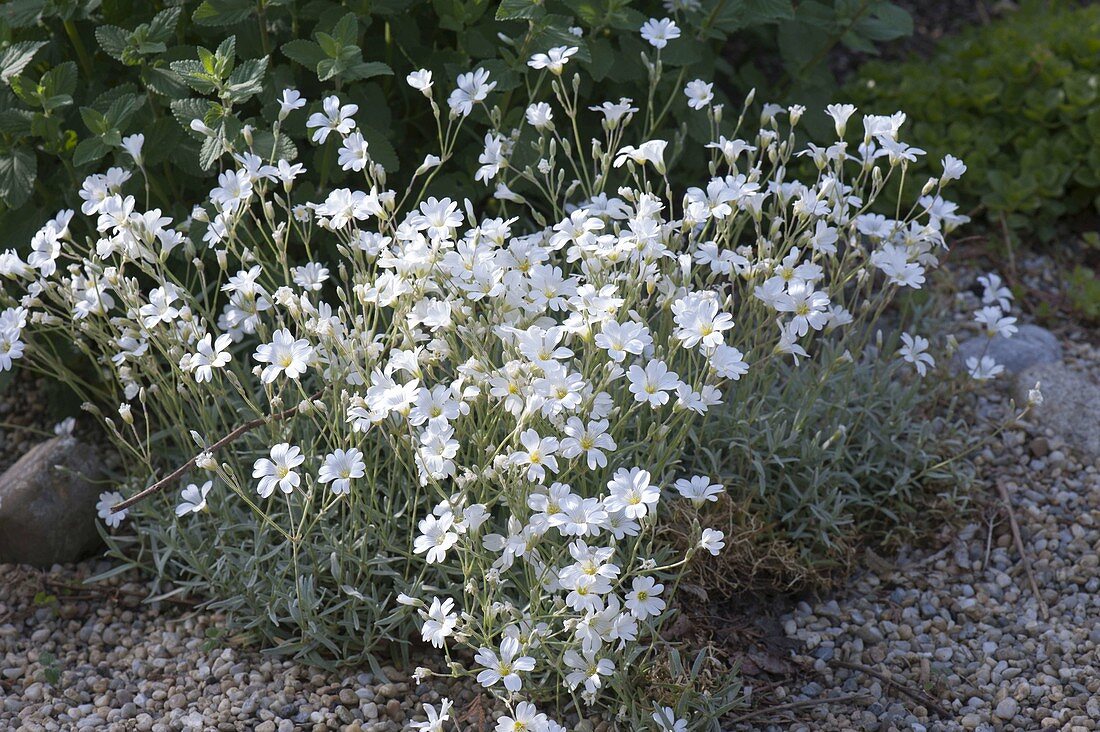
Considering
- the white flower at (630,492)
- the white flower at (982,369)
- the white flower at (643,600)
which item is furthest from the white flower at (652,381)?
the white flower at (982,369)

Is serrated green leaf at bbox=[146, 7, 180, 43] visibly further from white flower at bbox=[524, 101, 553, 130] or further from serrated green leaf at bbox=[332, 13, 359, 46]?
white flower at bbox=[524, 101, 553, 130]

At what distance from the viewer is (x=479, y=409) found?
269 centimetres

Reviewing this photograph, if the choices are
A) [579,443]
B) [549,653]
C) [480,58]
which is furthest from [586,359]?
[480,58]

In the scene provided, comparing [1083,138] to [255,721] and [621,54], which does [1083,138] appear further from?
[255,721]

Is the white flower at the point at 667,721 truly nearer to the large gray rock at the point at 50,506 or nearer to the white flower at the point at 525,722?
the white flower at the point at 525,722

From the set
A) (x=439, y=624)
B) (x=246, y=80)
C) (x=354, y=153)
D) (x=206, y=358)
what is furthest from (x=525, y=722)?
(x=246, y=80)

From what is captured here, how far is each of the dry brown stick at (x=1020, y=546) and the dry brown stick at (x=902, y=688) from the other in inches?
18.6

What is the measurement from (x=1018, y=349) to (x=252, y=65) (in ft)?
8.43

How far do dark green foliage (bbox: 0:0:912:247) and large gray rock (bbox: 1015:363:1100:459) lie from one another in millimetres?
1222

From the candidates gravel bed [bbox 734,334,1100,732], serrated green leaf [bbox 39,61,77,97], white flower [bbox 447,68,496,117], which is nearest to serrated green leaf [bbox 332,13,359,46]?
white flower [bbox 447,68,496,117]

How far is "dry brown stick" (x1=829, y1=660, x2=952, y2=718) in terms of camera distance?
9.29ft

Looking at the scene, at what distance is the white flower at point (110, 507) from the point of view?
293cm

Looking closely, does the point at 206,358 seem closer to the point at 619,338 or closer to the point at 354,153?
the point at 354,153

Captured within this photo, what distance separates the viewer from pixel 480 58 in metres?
3.65
